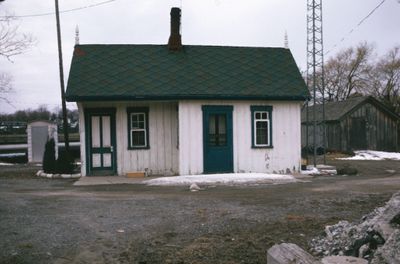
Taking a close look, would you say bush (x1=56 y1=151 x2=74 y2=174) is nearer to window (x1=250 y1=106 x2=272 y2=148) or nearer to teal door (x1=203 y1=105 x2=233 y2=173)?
teal door (x1=203 y1=105 x2=233 y2=173)

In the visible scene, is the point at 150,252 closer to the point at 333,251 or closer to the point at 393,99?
the point at 333,251

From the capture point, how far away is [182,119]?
683 inches

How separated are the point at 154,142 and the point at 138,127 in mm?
858

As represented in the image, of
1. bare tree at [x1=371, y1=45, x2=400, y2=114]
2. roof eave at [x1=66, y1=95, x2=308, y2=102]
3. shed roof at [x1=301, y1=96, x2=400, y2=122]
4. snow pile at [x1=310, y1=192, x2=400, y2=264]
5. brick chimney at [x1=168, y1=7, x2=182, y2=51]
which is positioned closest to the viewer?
snow pile at [x1=310, y1=192, x2=400, y2=264]

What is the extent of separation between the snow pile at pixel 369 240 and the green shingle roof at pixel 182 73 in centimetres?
1105

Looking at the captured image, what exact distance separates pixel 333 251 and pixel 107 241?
3.37 metres

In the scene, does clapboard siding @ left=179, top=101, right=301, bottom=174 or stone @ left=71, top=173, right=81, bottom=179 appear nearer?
clapboard siding @ left=179, top=101, right=301, bottom=174

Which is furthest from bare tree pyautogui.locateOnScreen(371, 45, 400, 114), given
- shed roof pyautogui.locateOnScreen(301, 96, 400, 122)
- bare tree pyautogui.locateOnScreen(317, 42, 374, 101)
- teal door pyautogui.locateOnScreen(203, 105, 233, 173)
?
teal door pyautogui.locateOnScreen(203, 105, 233, 173)

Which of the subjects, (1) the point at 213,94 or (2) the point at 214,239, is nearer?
(2) the point at 214,239

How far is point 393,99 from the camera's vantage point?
5766 cm

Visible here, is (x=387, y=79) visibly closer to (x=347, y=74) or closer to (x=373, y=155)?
(x=347, y=74)

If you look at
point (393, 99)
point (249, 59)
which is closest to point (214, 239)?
point (249, 59)

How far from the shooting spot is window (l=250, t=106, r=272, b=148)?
18.1 m

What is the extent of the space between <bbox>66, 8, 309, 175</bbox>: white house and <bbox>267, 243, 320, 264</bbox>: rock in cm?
1194
